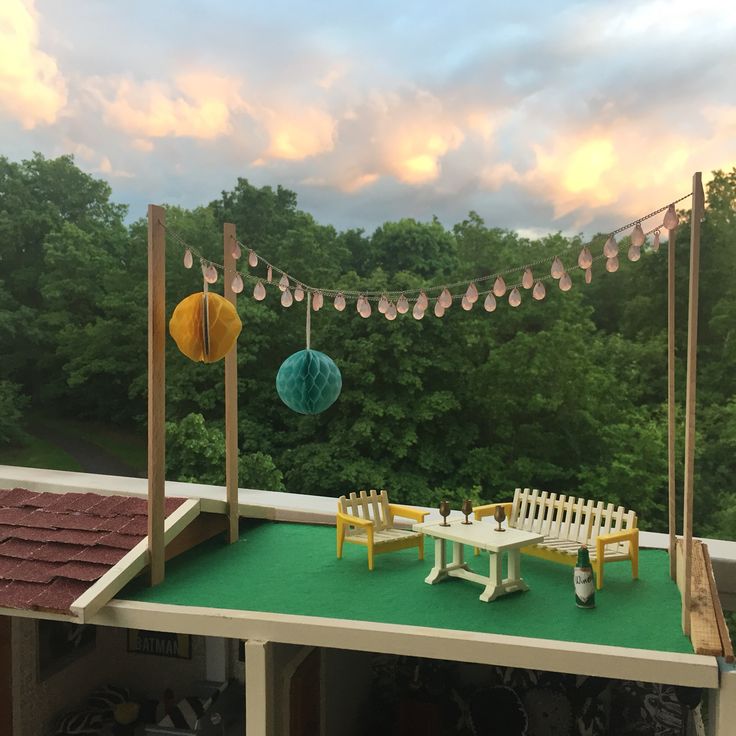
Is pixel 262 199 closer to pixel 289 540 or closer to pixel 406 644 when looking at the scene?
pixel 289 540

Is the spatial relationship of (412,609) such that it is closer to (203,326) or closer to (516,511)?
(516,511)

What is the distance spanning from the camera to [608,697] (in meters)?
6.30

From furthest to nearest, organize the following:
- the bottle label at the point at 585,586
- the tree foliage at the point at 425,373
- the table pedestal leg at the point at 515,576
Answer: the tree foliage at the point at 425,373
the table pedestal leg at the point at 515,576
the bottle label at the point at 585,586

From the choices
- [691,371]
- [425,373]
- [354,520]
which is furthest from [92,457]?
[691,371]

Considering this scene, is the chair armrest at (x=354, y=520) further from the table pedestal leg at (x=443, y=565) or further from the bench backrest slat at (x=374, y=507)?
the table pedestal leg at (x=443, y=565)

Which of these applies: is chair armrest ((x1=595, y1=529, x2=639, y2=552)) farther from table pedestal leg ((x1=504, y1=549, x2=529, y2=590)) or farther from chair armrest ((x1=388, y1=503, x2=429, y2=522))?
chair armrest ((x1=388, y1=503, x2=429, y2=522))

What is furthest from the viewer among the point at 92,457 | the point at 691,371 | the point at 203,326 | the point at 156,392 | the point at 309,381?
the point at 92,457

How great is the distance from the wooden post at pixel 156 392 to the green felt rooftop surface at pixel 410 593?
1.02ft

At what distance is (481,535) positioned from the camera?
5.04 meters

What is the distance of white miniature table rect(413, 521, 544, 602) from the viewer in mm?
4715

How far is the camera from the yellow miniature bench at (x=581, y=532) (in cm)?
506

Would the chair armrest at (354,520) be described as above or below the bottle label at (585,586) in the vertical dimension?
above

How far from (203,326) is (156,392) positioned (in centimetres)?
55

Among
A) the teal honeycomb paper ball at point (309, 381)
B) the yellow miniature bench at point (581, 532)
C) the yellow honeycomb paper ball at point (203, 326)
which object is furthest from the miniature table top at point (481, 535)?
the yellow honeycomb paper ball at point (203, 326)
